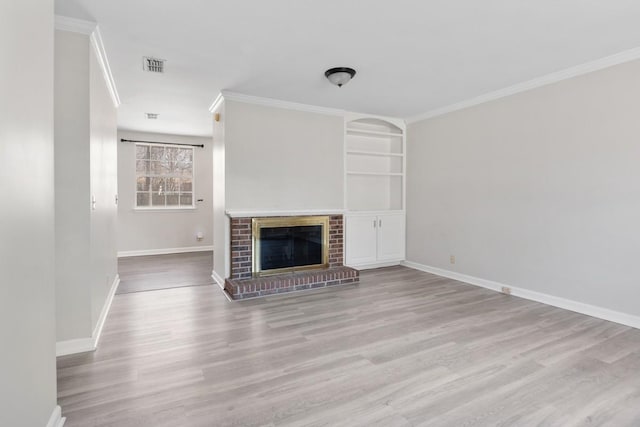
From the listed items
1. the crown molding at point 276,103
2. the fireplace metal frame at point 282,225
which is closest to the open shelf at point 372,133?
the crown molding at point 276,103

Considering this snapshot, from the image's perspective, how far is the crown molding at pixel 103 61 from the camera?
2634 millimetres

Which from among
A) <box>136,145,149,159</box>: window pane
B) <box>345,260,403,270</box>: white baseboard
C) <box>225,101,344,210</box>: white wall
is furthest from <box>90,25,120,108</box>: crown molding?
<box>345,260,403,270</box>: white baseboard

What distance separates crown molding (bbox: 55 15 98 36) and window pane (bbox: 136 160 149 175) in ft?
Result: 14.6

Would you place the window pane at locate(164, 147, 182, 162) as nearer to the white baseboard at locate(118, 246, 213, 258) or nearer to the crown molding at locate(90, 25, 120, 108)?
the white baseboard at locate(118, 246, 213, 258)

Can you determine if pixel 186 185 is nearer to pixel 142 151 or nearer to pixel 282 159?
pixel 142 151

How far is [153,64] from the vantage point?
128 inches

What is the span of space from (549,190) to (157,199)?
667 cm

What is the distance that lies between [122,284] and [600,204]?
5602 millimetres

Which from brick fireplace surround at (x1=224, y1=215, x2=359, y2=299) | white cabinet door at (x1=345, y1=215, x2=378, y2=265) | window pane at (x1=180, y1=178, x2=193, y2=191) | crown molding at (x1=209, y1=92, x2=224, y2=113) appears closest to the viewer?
brick fireplace surround at (x1=224, y1=215, x2=359, y2=299)

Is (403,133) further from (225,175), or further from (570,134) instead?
(225,175)

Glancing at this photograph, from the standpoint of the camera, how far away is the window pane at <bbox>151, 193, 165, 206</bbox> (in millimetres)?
6723

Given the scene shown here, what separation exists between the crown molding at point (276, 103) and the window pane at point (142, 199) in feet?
10.1

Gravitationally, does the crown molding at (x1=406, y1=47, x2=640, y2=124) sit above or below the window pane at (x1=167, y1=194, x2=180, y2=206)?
above

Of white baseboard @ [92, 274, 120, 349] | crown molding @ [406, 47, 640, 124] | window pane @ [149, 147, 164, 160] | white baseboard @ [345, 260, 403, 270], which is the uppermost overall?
crown molding @ [406, 47, 640, 124]
